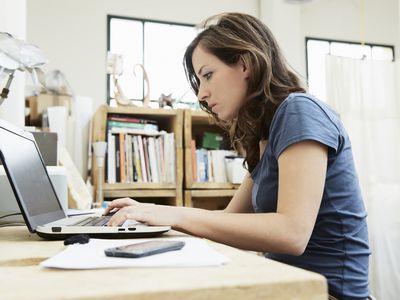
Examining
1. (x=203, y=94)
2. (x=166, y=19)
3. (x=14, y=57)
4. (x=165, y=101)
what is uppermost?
(x=166, y=19)

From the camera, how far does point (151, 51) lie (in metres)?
4.32

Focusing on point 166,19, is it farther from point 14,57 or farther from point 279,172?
point 279,172

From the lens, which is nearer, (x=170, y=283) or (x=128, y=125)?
(x=170, y=283)

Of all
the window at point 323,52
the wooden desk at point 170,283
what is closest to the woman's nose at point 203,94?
the wooden desk at point 170,283

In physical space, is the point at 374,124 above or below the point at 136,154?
above

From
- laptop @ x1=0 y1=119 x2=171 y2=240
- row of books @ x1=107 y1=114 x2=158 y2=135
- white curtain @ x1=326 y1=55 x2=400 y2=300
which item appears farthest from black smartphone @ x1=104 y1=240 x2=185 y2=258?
white curtain @ x1=326 y1=55 x2=400 y2=300

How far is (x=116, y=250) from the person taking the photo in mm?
549

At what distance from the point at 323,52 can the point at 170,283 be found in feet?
15.8

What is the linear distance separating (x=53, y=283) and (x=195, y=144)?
248 cm

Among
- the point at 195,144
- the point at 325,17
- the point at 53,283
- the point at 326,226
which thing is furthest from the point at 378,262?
the point at 325,17

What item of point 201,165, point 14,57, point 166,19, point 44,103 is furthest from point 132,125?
point 166,19

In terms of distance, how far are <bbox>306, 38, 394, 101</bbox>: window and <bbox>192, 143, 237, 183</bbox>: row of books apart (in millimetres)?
2216

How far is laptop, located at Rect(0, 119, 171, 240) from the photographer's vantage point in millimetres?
Result: 815

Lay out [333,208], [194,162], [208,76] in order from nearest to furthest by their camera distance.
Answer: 1. [333,208]
2. [208,76]
3. [194,162]
